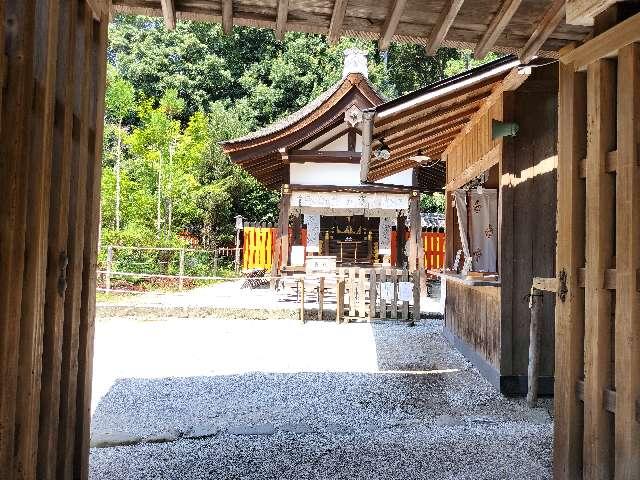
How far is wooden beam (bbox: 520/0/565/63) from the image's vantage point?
274cm

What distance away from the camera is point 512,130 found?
553cm

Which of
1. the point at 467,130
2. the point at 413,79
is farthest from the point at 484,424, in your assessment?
the point at 413,79

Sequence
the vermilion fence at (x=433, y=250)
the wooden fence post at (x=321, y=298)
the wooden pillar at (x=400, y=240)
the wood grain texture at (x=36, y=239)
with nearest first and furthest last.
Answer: the wood grain texture at (x=36, y=239) → the wooden fence post at (x=321, y=298) → the wooden pillar at (x=400, y=240) → the vermilion fence at (x=433, y=250)

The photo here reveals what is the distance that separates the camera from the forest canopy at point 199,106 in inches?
785

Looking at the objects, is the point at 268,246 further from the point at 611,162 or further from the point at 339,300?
the point at 611,162

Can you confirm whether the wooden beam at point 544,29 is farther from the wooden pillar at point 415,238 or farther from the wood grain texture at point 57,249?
the wooden pillar at point 415,238

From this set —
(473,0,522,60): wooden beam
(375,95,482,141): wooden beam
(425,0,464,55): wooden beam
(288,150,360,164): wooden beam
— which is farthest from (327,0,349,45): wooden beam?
(288,150,360,164): wooden beam

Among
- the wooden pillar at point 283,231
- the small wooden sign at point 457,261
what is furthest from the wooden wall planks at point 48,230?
the wooden pillar at point 283,231

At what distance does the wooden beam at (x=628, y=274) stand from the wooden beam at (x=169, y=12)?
2.23m

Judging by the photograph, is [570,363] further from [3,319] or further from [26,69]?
[26,69]

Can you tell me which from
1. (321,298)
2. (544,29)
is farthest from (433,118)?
(321,298)

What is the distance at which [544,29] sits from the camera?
2.87m

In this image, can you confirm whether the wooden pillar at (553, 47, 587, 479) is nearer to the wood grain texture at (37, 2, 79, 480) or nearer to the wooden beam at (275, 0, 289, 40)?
the wooden beam at (275, 0, 289, 40)

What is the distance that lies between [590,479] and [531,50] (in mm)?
2308
